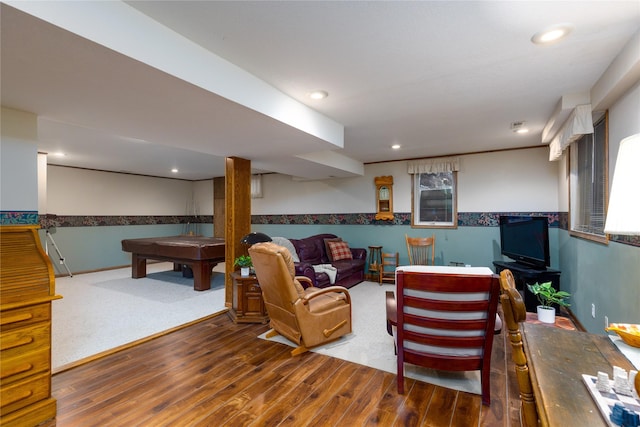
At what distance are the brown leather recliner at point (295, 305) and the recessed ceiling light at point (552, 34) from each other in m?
2.50

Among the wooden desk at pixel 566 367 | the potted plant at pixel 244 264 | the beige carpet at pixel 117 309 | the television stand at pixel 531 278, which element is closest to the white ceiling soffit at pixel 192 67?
the potted plant at pixel 244 264

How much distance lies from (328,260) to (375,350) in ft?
9.46

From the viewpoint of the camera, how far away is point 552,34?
1852 mm

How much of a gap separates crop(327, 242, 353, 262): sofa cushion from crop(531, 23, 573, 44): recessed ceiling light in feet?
14.2

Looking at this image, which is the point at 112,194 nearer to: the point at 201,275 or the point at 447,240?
the point at 201,275

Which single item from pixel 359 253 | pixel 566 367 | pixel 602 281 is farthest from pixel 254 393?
pixel 359 253

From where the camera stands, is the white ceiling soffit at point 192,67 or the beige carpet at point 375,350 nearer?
the white ceiling soffit at point 192,67

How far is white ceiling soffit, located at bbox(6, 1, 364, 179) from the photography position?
141 centimetres

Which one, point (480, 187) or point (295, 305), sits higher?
point (480, 187)

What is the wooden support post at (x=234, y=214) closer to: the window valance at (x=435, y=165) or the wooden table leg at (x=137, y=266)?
the wooden table leg at (x=137, y=266)

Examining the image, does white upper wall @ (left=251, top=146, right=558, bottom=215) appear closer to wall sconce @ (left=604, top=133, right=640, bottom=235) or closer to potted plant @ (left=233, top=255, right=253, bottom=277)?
potted plant @ (left=233, top=255, right=253, bottom=277)

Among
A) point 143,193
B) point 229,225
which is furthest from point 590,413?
point 143,193

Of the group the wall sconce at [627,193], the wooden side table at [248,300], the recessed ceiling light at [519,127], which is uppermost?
the recessed ceiling light at [519,127]

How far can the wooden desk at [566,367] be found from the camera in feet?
2.78
